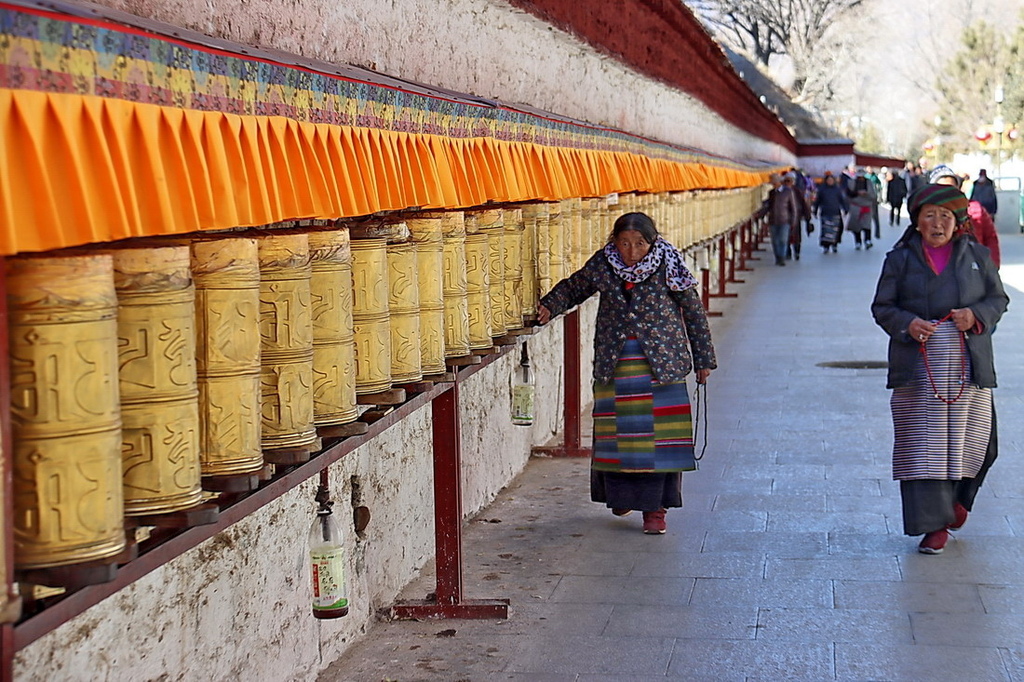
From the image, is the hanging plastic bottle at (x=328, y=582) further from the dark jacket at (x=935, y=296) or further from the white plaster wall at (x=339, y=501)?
the dark jacket at (x=935, y=296)

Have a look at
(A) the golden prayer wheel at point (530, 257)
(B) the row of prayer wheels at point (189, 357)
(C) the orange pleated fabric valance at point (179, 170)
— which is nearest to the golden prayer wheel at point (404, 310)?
(B) the row of prayer wheels at point (189, 357)

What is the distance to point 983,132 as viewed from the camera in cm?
4591

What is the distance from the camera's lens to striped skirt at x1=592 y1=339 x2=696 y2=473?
20.9 feet

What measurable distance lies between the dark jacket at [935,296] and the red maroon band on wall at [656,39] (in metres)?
2.13

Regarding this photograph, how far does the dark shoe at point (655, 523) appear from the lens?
6441 millimetres

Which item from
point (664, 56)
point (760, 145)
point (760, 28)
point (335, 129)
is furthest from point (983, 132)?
point (335, 129)

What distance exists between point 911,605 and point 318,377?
9.72ft

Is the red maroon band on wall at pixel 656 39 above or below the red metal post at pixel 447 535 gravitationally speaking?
above

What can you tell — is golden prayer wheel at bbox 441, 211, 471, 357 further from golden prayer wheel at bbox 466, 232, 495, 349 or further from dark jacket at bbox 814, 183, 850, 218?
dark jacket at bbox 814, 183, 850, 218

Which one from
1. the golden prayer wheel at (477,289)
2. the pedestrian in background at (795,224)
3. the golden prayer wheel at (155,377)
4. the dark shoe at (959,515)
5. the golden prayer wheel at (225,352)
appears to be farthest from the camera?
the pedestrian in background at (795,224)

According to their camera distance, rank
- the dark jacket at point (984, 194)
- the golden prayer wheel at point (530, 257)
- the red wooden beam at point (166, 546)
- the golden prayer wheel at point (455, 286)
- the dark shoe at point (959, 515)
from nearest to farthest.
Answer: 1. the red wooden beam at point (166, 546)
2. the golden prayer wheel at point (455, 286)
3. the golden prayer wheel at point (530, 257)
4. the dark shoe at point (959, 515)
5. the dark jacket at point (984, 194)

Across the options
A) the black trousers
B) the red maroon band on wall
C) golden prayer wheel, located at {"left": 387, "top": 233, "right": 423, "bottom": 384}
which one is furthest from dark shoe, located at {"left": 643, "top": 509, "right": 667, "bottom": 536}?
the black trousers

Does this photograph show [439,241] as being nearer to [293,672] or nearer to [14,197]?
[293,672]

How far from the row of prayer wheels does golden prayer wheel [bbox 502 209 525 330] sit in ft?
3.47
